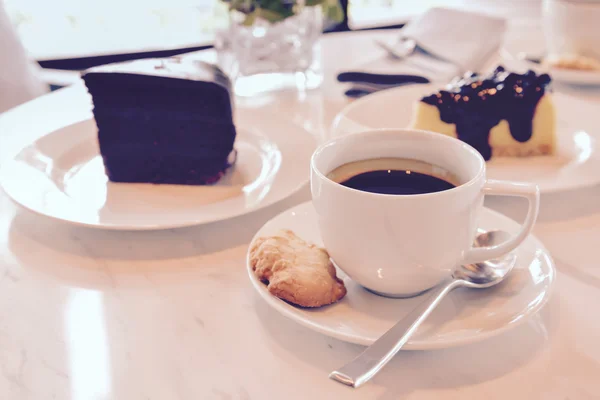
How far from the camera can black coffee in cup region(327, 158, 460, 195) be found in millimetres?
708

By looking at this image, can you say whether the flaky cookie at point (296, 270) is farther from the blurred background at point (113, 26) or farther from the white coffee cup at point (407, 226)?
the blurred background at point (113, 26)

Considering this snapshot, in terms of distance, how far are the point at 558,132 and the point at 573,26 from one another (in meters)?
0.41

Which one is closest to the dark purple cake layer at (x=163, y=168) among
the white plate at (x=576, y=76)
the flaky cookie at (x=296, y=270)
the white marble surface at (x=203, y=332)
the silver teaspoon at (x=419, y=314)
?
the white marble surface at (x=203, y=332)

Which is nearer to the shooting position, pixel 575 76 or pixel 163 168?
pixel 163 168

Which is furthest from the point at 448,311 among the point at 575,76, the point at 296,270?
the point at 575,76

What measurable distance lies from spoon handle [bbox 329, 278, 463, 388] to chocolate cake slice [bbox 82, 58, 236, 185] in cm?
55

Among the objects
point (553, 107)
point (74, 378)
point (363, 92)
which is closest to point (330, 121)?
point (363, 92)

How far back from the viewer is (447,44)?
159 centimetres

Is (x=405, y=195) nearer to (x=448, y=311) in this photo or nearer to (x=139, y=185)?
(x=448, y=311)

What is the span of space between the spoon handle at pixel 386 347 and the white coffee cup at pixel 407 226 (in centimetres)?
3

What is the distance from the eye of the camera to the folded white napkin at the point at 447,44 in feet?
4.98

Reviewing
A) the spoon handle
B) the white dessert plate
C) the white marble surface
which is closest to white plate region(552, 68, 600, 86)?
the white dessert plate

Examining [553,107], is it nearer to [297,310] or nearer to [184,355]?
[297,310]

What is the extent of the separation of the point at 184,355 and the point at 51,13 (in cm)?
275
